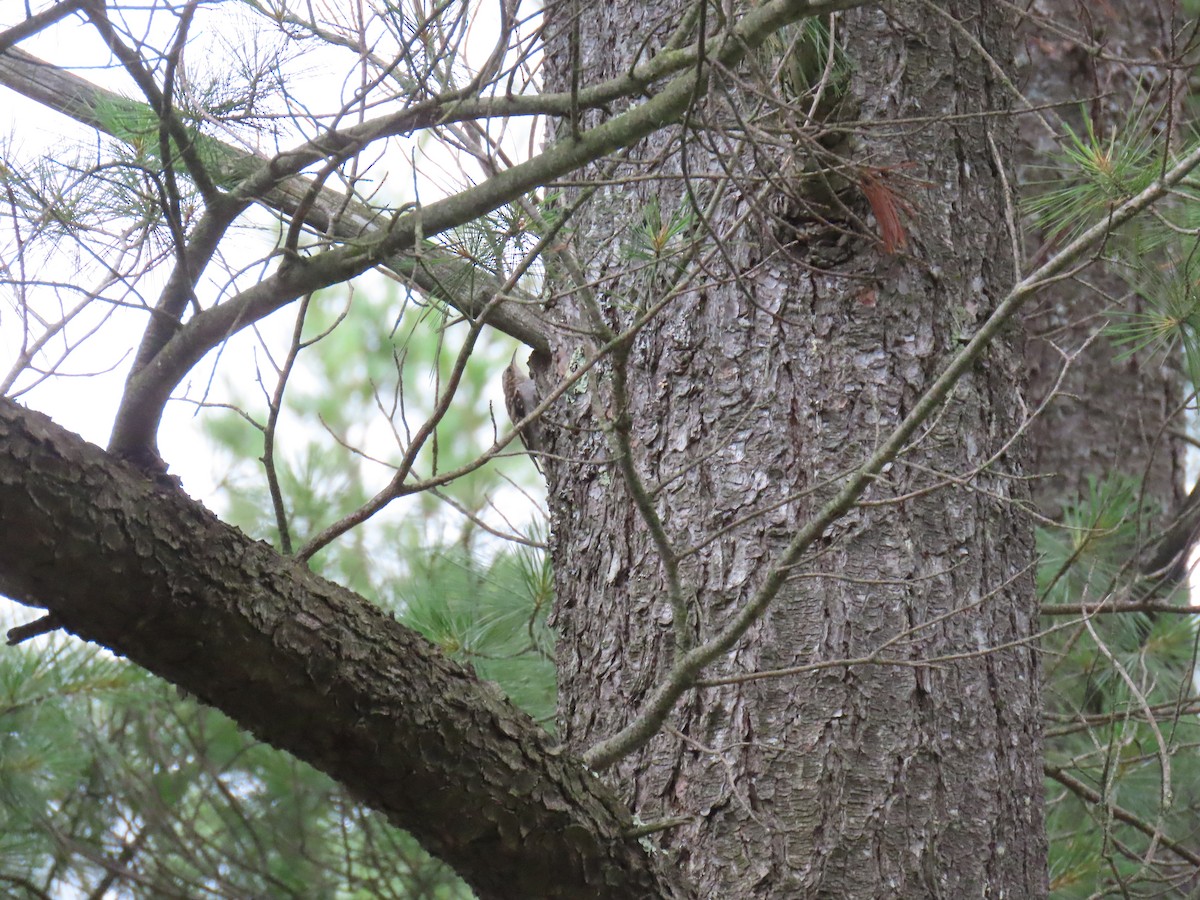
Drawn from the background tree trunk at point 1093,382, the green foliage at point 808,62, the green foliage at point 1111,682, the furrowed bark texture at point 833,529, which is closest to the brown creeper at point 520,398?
the furrowed bark texture at point 833,529

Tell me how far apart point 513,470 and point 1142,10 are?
4.23 metres

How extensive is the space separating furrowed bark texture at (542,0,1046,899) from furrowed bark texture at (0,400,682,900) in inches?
7.9

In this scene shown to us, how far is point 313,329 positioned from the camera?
22.9ft

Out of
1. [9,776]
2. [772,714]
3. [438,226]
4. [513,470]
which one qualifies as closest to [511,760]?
[772,714]

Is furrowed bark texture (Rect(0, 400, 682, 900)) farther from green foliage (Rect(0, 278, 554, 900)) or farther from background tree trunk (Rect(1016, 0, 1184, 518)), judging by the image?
background tree trunk (Rect(1016, 0, 1184, 518))

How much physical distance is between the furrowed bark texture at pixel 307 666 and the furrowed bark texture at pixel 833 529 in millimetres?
202

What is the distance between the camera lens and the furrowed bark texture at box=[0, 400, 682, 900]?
100cm

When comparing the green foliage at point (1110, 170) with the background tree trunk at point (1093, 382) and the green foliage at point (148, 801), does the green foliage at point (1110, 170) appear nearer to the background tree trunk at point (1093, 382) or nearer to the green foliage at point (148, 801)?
the background tree trunk at point (1093, 382)

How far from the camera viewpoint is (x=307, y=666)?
1117mm

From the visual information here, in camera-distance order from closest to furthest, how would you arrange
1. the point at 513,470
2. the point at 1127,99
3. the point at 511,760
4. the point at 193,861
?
the point at 511,760
the point at 193,861
the point at 1127,99
the point at 513,470

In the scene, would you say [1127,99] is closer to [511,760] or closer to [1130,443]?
[1130,443]

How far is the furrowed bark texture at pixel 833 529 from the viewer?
1.45 meters

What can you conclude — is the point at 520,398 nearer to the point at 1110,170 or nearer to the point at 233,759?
the point at 1110,170

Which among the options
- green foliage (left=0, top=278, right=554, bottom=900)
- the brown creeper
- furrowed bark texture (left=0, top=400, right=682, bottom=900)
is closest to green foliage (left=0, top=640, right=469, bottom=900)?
green foliage (left=0, top=278, right=554, bottom=900)
